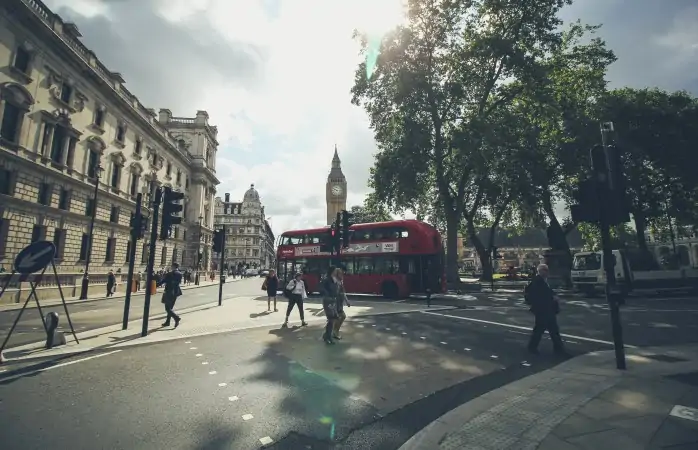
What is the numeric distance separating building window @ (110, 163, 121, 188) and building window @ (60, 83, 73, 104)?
22.8 feet

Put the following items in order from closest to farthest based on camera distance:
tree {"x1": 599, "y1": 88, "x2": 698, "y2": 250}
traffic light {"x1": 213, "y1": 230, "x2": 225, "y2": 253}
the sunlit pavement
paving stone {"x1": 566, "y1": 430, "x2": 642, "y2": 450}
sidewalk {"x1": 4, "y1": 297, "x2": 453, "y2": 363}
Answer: paving stone {"x1": 566, "y1": 430, "x2": 642, "y2": 450}
the sunlit pavement
sidewalk {"x1": 4, "y1": 297, "x2": 453, "y2": 363}
traffic light {"x1": 213, "y1": 230, "x2": 225, "y2": 253}
tree {"x1": 599, "y1": 88, "x2": 698, "y2": 250}

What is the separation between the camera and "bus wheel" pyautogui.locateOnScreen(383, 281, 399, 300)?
18047 mm

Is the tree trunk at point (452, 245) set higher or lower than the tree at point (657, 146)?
lower

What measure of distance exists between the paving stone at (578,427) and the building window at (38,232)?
28422 mm

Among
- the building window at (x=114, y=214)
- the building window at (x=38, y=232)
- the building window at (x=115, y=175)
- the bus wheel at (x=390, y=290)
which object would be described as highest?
the building window at (x=115, y=175)

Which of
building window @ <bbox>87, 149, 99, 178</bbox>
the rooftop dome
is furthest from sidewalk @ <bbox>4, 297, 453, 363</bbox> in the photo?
the rooftop dome

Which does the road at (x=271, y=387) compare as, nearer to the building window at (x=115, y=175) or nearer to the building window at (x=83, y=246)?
the building window at (x=83, y=246)

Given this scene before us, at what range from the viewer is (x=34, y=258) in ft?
22.4

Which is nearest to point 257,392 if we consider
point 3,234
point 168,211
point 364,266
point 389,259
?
point 168,211

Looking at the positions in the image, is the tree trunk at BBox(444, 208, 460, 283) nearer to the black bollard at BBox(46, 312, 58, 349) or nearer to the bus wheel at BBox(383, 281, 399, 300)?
the bus wheel at BBox(383, 281, 399, 300)

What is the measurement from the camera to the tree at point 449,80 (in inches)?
909

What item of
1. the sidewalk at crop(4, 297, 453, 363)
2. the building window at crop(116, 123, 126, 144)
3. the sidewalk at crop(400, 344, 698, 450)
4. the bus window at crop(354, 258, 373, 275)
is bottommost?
the sidewalk at crop(4, 297, 453, 363)

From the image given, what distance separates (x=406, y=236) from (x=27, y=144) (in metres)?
24.0

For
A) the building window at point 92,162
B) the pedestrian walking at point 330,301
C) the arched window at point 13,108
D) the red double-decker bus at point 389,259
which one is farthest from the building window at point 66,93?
the pedestrian walking at point 330,301
